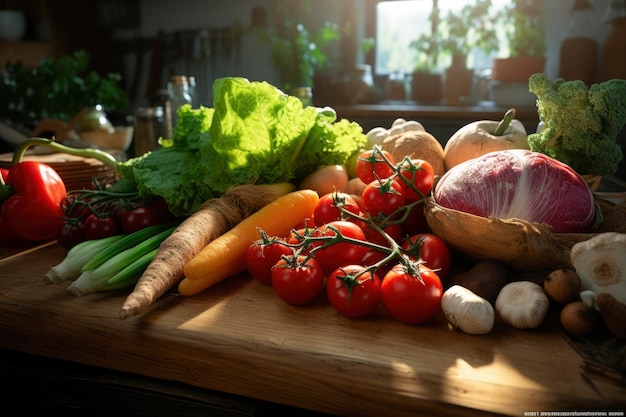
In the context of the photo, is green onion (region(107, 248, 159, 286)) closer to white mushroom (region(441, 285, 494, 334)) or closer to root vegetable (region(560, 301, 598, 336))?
white mushroom (region(441, 285, 494, 334))

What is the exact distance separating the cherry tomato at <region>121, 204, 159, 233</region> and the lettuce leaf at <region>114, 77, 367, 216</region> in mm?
52

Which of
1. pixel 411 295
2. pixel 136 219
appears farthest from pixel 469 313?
pixel 136 219

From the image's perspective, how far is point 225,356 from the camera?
2.50 ft

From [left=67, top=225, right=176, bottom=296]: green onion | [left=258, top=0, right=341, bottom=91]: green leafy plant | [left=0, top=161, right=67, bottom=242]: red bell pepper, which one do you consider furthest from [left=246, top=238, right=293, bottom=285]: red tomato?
[left=258, top=0, right=341, bottom=91]: green leafy plant

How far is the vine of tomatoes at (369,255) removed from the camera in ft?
2.58

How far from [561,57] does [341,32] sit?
1.48 m

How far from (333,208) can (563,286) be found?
17.8 inches

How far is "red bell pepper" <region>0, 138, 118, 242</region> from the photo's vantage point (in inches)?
48.4

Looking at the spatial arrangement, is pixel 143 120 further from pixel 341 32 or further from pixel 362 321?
pixel 341 32

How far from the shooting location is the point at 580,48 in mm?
2930

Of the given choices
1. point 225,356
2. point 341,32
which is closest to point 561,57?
point 341,32

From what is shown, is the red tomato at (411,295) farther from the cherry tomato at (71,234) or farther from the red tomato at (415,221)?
the cherry tomato at (71,234)

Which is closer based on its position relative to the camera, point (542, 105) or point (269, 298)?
point (269, 298)

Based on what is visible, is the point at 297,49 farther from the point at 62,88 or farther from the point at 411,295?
the point at 411,295
